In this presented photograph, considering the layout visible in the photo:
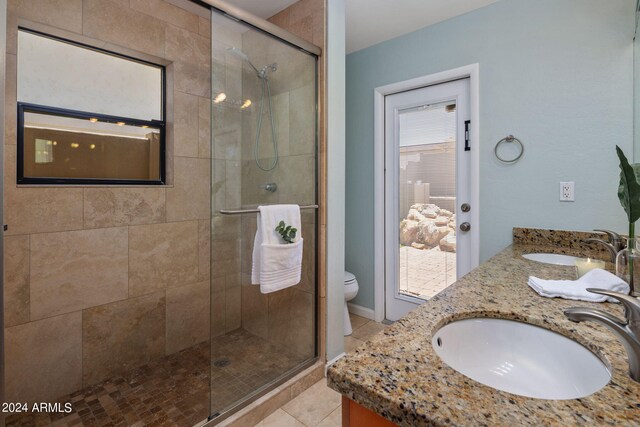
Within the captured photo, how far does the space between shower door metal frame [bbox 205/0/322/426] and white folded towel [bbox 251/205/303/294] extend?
10.0 inches

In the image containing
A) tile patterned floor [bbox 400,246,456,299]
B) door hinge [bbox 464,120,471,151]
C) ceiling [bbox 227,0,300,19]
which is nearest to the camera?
ceiling [bbox 227,0,300,19]

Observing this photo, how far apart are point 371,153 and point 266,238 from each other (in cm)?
148

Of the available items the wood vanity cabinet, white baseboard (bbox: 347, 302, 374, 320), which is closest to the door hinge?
white baseboard (bbox: 347, 302, 374, 320)

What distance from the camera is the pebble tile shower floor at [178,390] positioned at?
1.57m

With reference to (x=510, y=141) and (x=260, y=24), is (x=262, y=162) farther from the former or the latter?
(x=510, y=141)

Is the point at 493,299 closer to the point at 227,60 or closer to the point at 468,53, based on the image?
the point at 227,60

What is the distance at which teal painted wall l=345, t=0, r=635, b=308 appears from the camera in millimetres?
1755

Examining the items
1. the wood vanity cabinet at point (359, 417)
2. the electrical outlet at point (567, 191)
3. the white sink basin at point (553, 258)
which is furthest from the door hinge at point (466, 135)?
the wood vanity cabinet at point (359, 417)

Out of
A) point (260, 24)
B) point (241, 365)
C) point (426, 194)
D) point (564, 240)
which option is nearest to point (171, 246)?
point (241, 365)

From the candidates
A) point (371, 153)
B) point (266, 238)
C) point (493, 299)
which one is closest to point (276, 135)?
point (266, 238)

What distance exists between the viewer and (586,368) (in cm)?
69

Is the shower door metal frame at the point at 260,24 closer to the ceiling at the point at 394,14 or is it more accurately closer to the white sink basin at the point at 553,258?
the ceiling at the point at 394,14

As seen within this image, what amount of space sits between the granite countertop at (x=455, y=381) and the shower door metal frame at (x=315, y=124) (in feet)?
3.88

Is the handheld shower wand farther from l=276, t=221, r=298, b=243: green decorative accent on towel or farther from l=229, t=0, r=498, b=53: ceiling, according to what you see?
l=229, t=0, r=498, b=53: ceiling
